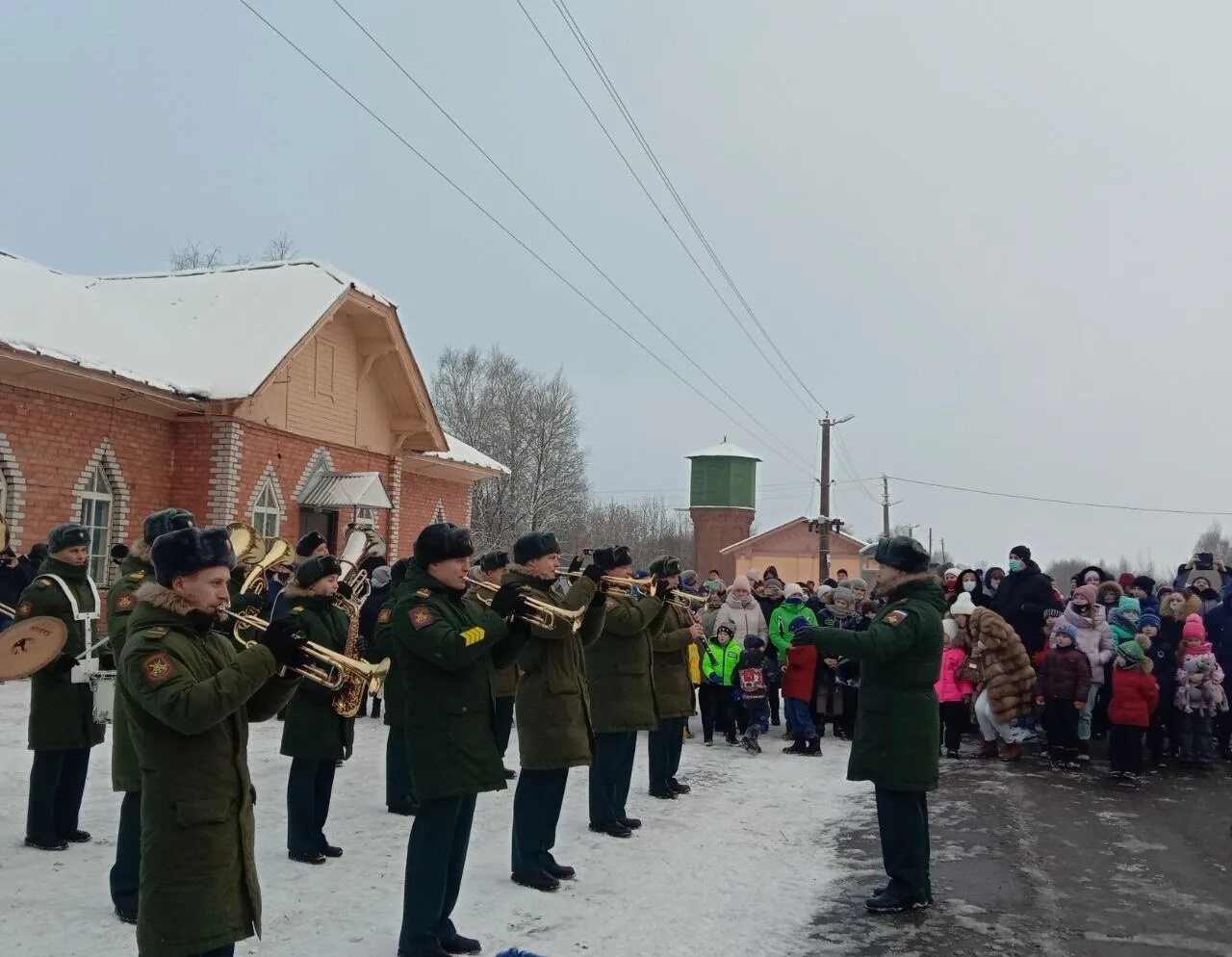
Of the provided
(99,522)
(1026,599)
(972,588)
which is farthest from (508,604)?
(99,522)

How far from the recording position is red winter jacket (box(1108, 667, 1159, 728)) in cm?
1042

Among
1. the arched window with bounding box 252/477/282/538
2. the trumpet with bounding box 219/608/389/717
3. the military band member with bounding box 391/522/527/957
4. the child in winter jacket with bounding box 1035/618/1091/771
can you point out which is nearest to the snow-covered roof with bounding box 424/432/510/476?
the arched window with bounding box 252/477/282/538

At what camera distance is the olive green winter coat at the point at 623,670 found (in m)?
7.22

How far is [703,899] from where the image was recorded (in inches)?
227

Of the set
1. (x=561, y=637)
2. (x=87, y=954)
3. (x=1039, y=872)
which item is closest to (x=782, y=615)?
(x=1039, y=872)

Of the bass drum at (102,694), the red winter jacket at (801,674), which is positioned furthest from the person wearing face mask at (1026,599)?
the bass drum at (102,694)

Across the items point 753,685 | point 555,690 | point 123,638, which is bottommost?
point 753,685

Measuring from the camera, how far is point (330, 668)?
3.77 m

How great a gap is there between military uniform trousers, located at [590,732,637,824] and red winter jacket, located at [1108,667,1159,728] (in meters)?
5.77

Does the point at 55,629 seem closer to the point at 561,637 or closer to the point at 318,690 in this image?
the point at 318,690

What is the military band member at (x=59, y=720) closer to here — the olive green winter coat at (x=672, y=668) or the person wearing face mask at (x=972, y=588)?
the olive green winter coat at (x=672, y=668)

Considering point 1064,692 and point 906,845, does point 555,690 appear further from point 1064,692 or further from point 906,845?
point 1064,692

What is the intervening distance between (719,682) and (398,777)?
15.1 ft

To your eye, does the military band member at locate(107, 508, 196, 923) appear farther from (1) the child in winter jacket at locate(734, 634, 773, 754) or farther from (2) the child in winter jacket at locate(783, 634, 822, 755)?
(2) the child in winter jacket at locate(783, 634, 822, 755)
